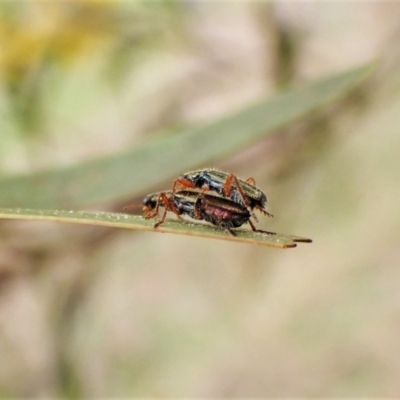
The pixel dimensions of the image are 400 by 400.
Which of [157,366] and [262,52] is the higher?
[262,52]

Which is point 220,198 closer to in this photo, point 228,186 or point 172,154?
point 228,186

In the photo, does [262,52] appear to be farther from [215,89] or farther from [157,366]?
[157,366]

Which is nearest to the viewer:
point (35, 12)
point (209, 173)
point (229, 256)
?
point (209, 173)

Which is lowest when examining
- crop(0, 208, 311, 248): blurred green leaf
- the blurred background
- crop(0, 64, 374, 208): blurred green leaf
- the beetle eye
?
crop(0, 208, 311, 248): blurred green leaf

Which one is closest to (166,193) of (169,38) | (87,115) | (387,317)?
(169,38)

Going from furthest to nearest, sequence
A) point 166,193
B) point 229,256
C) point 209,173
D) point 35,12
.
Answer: point 229,256
point 35,12
point 166,193
point 209,173

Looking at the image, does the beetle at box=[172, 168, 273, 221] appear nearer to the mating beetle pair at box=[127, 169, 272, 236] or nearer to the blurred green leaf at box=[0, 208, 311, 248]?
the mating beetle pair at box=[127, 169, 272, 236]

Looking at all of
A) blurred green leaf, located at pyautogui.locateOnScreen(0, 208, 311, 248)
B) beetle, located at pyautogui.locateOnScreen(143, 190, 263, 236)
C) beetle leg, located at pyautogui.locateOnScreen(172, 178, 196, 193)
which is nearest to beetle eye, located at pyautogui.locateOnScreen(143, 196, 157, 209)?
beetle, located at pyautogui.locateOnScreen(143, 190, 263, 236)
